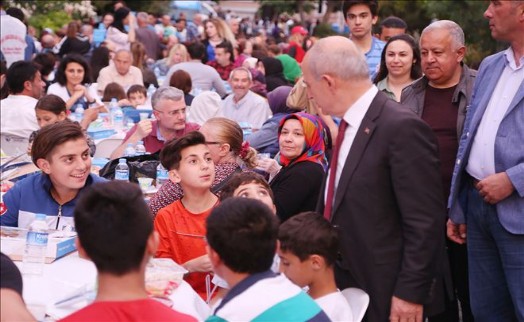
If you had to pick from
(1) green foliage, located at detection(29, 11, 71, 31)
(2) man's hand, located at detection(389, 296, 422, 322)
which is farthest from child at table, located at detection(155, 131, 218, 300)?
(1) green foliage, located at detection(29, 11, 71, 31)

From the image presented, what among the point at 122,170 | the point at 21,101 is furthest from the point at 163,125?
the point at 21,101

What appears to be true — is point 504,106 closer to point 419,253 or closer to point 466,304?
point 419,253

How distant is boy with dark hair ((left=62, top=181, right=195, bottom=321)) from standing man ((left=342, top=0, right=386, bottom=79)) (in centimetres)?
469

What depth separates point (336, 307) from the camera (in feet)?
11.7

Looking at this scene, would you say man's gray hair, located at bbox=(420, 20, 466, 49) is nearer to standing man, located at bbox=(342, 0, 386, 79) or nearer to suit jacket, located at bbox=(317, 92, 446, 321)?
suit jacket, located at bbox=(317, 92, 446, 321)

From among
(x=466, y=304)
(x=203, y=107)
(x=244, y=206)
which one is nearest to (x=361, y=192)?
(x=244, y=206)

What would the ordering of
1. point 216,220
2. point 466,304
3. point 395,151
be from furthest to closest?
point 466,304, point 395,151, point 216,220

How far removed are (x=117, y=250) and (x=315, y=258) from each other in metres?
1.14

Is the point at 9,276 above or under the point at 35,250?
above

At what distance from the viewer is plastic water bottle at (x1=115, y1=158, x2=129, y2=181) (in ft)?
20.0

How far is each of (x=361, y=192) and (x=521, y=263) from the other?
106cm

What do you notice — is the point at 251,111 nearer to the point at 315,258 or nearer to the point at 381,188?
the point at 315,258

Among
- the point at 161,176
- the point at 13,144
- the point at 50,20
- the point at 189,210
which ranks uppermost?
the point at 189,210

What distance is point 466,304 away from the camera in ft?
16.5
